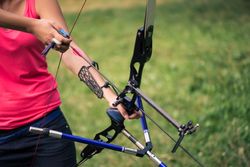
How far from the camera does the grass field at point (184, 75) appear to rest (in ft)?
21.7

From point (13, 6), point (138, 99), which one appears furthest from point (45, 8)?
point (138, 99)

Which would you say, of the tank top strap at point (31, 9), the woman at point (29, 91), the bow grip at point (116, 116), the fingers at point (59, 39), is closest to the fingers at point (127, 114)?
the bow grip at point (116, 116)

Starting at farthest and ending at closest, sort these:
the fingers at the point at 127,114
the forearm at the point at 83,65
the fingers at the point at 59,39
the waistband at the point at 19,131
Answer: the waistband at the point at 19,131, the forearm at the point at 83,65, the fingers at the point at 127,114, the fingers at the point at 59,39

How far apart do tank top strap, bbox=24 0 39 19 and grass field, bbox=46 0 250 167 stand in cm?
291

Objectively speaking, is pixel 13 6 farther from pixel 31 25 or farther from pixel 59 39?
pixel 59 39

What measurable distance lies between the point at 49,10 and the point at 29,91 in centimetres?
43

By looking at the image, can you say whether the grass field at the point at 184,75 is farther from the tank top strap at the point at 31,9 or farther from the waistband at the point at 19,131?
the tank top strap at the point at 31,9

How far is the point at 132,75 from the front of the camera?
3064 millimetres

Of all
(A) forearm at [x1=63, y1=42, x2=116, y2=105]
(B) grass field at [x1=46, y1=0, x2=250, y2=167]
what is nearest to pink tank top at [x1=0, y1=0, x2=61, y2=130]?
(A) forearm at [x1=63, y1=42, x2=116, y2=105]

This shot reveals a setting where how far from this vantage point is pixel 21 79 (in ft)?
11.0

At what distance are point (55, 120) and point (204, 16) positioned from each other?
11047 mm

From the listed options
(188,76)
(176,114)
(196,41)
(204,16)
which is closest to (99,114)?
(176,114)

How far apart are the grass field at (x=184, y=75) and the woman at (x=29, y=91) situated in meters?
2.65

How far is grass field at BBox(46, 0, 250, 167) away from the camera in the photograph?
6621 mm
